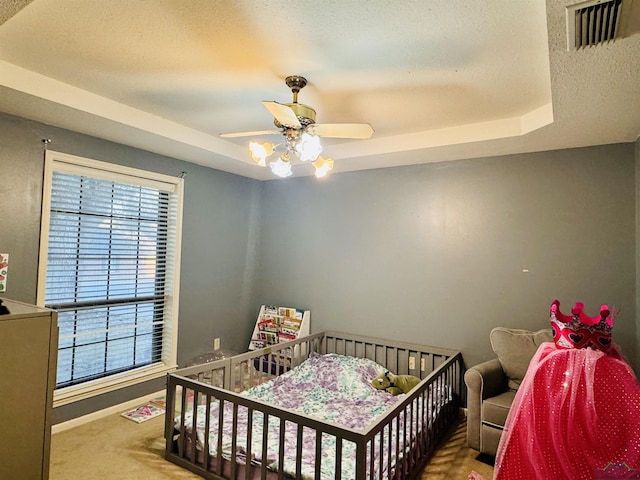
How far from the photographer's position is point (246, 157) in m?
3.82

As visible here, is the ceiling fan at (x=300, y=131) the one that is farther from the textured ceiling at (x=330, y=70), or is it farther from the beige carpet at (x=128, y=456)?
the beige carpet at (x=128, y=456)

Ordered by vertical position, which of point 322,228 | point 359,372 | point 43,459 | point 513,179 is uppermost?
point 513,179

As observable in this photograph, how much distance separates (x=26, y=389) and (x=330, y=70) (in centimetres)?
209

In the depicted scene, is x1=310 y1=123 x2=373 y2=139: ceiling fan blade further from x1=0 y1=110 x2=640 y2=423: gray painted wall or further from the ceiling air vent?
x1=0 y1=110 x2=640 y2=423: gray painted wall

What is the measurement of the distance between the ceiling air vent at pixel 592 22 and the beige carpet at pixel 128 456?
2495 millimetres

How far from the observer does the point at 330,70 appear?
2.14m

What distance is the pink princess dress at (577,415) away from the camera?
1.78 meters

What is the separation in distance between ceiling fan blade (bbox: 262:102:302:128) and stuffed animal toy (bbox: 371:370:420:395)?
7.60 ft

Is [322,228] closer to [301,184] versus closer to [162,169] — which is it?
[301,184]

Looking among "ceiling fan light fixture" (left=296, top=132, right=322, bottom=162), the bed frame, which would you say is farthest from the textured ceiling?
the bed frame

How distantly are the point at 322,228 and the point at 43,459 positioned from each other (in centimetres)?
319

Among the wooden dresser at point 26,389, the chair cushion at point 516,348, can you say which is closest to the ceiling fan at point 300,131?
the wooden dresser at point 26,389

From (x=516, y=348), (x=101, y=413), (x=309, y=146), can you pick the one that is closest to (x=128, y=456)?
(x=101, y=413)

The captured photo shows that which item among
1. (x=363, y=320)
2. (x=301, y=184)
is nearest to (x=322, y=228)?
(x=301, y=184)
